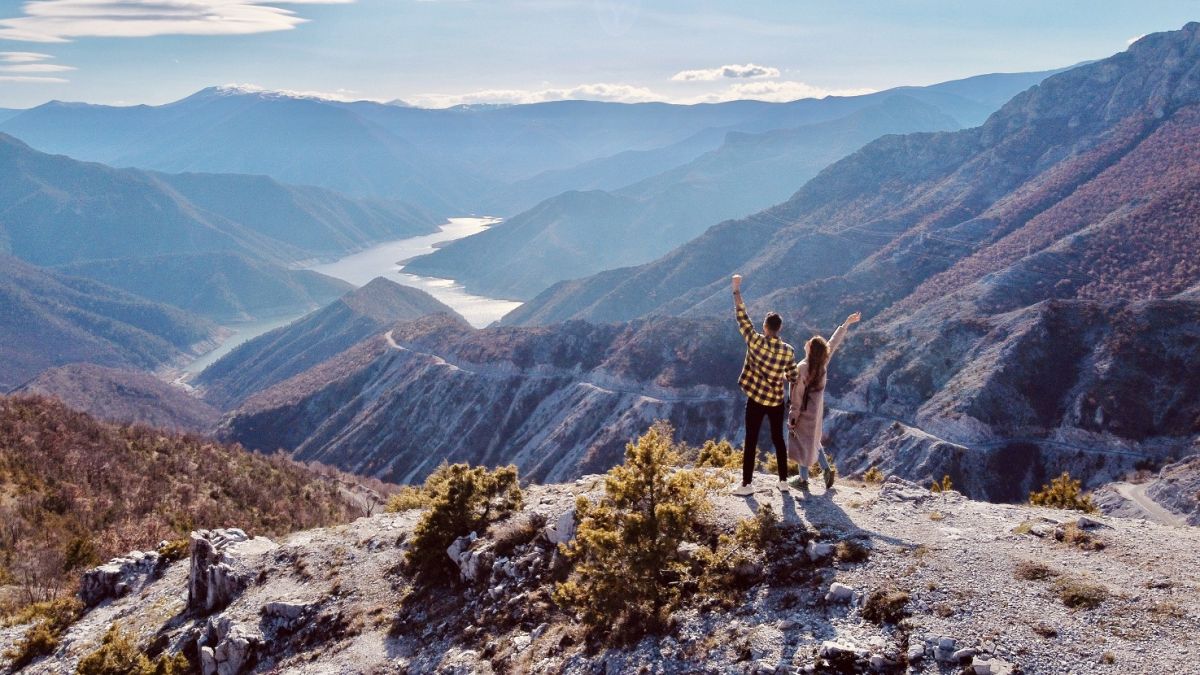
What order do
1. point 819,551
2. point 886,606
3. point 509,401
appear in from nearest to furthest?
point 886,606
point 819,551
point 509,401

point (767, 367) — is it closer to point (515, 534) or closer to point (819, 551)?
point (819, 551)

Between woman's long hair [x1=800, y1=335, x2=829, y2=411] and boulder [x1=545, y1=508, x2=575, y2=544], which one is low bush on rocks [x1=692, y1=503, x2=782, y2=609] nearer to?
woman's long hair [x1=800, y1=335, x2=829, y2=411]

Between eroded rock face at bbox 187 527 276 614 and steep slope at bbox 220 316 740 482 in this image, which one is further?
steep slope at bbox 220 316 740 482

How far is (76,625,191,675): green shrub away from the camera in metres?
15.3

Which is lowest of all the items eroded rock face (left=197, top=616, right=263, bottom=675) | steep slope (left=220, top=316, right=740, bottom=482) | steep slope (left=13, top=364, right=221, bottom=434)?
steep slope (left=13, top=364, right=221, bottom=434)

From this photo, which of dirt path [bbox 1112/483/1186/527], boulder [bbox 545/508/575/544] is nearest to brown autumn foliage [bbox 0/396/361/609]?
boulder [bbox 545/508/575/544]

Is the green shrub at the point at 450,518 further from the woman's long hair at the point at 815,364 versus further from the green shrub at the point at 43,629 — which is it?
the green shrub at the point at 43,629

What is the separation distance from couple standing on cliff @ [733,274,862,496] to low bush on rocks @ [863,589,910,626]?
12.3ft

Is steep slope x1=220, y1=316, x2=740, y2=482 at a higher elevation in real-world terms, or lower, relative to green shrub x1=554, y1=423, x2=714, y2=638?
lower

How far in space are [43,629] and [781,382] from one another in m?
22.0

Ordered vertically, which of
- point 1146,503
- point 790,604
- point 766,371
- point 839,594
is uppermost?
point 766,371

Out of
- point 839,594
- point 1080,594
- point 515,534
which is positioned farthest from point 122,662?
point 1080,594

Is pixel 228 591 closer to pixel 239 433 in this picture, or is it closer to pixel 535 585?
pixel 535 585

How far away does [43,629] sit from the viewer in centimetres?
2070
